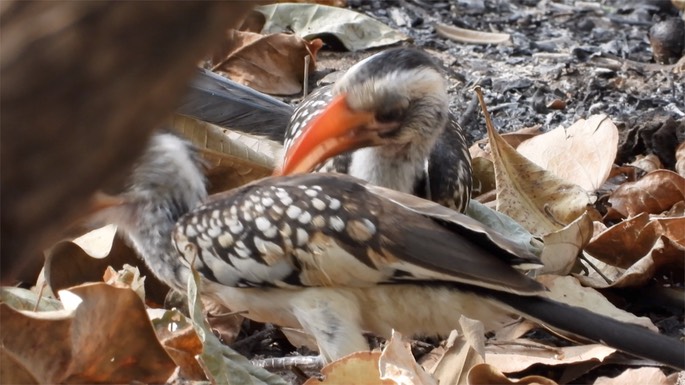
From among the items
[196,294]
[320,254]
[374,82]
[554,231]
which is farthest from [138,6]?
[554,231]

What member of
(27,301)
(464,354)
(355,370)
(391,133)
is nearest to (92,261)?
(27,301)

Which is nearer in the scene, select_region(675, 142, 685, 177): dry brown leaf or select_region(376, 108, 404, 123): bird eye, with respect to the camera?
select_region(376, 108, 404, 123): bird eye

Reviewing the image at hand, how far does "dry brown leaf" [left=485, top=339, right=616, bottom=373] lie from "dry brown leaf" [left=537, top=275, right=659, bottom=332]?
145mm

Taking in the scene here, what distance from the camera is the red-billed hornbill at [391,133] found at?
3.27 m

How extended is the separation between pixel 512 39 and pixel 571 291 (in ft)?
7.62

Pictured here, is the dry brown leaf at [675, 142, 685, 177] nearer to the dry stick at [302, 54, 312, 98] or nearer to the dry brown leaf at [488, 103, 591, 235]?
the dry brown leaf at [488, 103, 591, 235]

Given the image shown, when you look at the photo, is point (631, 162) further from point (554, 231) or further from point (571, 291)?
point (571, 291)

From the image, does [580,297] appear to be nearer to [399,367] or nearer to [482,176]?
[399,367]

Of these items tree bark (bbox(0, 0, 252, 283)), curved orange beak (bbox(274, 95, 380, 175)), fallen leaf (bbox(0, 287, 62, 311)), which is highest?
tree bark (bbox(0, 0, 252, 283))

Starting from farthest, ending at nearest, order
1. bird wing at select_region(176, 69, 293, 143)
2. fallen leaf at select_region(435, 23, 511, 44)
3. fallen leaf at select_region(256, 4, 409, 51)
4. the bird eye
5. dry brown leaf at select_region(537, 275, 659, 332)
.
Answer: fallen leaf at select_region(435, 23, 511, 44) → fallen leaf at select_region(256, 4, 409, 51) → bird wing at select_region(176, 69, 293, 143) → the bird eye → dry brown leaf at select_region(537, 275, 659, 332)

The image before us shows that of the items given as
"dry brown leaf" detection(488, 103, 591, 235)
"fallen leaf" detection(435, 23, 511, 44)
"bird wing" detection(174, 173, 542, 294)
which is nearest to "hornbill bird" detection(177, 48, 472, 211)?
"dry brown leaf" detection(488, 103, 591, 235)

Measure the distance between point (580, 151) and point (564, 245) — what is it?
71cm

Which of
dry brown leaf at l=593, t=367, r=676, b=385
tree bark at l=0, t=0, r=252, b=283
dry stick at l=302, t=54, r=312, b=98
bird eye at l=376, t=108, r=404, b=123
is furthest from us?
dry stick at l=302, t=54, r=312, b=98

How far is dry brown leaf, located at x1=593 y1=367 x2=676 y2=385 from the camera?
107 inches
